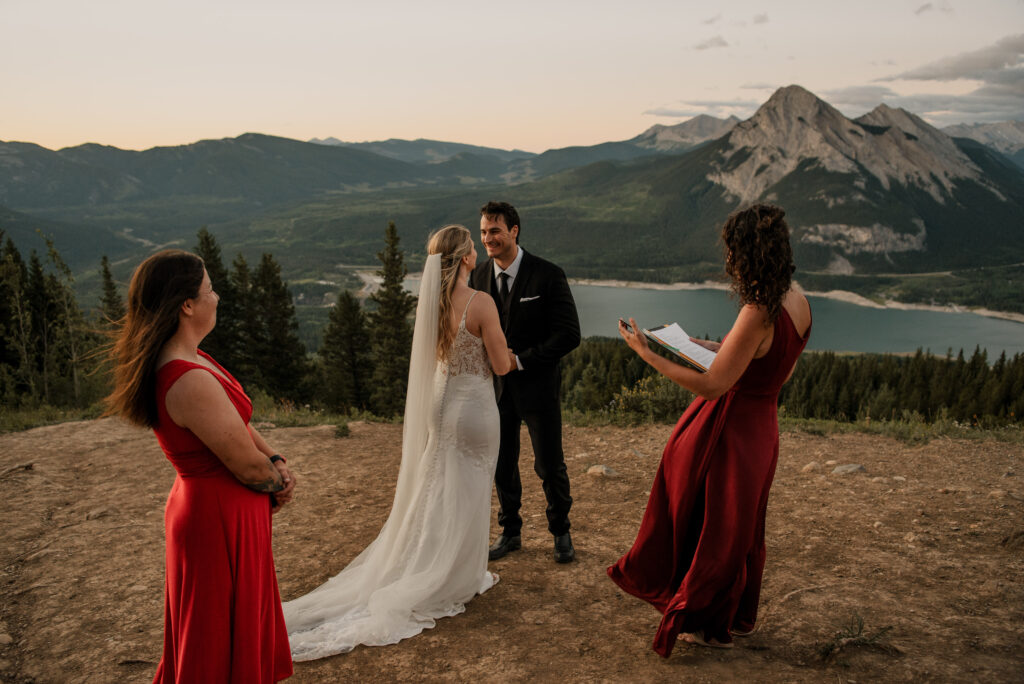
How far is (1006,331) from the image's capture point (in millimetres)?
107062

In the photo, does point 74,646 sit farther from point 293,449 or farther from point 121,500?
point 293,449

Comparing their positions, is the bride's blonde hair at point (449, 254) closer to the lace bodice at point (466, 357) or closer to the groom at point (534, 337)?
the lace bodice at point (466, 357)

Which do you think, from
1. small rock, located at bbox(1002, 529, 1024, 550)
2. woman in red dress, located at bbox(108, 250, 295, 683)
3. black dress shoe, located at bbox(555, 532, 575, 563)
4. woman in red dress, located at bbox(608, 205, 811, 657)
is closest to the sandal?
woman in red dress, located at bbox(608, 205, 811, 657)

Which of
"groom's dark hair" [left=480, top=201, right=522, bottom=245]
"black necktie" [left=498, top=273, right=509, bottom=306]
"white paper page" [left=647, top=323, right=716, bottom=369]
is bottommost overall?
"white paper page" [left=647, top=323, right=716, bottom=369]

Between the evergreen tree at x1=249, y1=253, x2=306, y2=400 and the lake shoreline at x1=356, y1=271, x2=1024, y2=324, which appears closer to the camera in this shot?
→ the evergreen tree at x1=249, y1=253, x2=306, y2=400

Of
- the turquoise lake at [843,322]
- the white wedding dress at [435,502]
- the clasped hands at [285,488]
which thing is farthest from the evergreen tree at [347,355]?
the turquoise lake at [843,322]

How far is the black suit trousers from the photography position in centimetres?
464

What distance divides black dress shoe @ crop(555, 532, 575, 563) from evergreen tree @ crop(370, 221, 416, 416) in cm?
2664

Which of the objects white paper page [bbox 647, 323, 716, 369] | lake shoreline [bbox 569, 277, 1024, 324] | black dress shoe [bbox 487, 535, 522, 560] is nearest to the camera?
white paper page [bbox 647, 323, 716, 369]

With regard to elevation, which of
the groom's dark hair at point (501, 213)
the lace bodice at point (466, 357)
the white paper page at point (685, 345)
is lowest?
the lace bodice at point (466, 357)

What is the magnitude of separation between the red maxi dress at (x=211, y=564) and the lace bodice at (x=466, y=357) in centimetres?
169

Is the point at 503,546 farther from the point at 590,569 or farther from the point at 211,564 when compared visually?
the point at 211,564

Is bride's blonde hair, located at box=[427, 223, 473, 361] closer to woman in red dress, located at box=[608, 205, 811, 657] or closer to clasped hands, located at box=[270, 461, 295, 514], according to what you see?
woman in red dress, located at box=[608, 205, 811, 657]

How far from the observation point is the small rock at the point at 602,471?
22.2 feet
